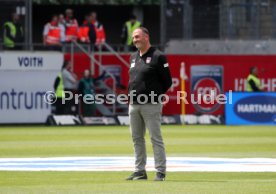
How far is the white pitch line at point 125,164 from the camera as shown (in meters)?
16.2

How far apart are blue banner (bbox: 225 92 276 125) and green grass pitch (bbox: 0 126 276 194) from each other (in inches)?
66.4

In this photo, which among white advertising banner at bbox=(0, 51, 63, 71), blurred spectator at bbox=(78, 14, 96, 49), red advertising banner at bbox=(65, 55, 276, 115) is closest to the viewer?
white advertising banner at bbox=(0, 51, 63, 71)

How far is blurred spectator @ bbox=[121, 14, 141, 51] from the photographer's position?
35.2m

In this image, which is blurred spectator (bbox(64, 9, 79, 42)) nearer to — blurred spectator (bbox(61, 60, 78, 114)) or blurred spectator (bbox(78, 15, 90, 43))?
blurred spectator (bbox(78, 15, 90, 43))

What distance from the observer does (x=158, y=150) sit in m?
14.2

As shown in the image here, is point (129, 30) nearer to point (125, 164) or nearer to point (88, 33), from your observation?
point (88, 33)

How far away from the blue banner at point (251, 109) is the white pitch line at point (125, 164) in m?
13.9

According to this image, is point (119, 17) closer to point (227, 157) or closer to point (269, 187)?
point (227, 157)

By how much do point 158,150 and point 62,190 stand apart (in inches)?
84.0

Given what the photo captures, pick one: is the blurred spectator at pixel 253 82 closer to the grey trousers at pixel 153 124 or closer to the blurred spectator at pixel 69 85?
the blurred spectator at pixel 69 85

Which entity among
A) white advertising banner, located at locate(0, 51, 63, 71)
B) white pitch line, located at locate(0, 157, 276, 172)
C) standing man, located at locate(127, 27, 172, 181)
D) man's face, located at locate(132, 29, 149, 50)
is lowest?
white pitch line, located at locate(0, 157, 276, 172)

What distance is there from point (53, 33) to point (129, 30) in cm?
270

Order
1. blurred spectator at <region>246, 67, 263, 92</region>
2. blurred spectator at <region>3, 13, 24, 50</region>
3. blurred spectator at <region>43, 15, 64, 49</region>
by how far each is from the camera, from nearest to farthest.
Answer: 1. blurred spectator at <region>246, 67, 263, 92</region>
2. blurred spectator at <region>3, 13, 24, 50</region>
3. blurred spectator at <region>43, 15, 64, 49</region>

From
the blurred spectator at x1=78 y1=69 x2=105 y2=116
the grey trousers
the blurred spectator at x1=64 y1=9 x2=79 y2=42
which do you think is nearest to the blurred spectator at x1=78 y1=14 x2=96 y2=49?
the blurred spectator at x1=64 y1=9 x2=79 y2=42
